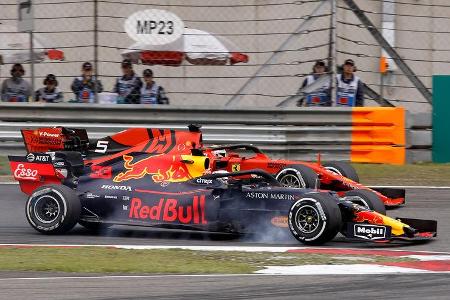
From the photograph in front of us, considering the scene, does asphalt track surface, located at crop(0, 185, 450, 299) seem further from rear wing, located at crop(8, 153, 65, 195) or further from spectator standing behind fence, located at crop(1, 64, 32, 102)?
spectator standing behind fence, located at crop(1, 64, 32, 102)

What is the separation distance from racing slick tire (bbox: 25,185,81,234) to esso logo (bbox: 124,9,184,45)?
19.1ft

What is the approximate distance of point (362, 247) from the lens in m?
9.23

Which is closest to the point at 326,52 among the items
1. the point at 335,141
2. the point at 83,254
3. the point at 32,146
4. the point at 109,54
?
the point at 335,141

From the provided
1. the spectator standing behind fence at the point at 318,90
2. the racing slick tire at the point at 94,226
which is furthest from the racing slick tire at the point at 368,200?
the spectator standing behind fence at the point at 318,90

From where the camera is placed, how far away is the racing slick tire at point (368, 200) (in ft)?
32.2

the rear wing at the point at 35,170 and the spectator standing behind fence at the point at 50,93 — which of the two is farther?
the spectator standing behind fence at the point at 50,93

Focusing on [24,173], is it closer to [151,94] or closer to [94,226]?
[94,226]

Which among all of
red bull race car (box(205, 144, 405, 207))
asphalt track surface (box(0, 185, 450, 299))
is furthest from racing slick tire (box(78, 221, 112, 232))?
asphalt track surface (box(0, 185, 450, 299))

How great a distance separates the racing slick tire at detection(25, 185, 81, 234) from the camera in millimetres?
9844

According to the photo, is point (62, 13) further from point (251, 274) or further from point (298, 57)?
point (251, 274)

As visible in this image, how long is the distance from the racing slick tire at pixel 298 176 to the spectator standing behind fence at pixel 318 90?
3.94m

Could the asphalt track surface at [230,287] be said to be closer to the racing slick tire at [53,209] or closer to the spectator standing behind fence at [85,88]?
the racing slick tire at [53,209]

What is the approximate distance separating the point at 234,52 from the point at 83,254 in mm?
8013

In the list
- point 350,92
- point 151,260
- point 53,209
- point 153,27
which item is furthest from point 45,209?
point 153,27
